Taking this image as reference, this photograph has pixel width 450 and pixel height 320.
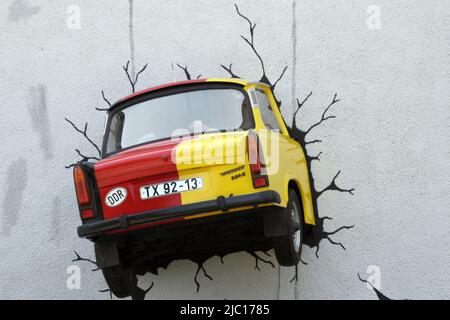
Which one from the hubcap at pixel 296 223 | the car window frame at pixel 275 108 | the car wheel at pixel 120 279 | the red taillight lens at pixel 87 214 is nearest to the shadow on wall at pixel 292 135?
the car window frame at pixel 275 108

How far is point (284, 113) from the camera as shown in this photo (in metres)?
7.39

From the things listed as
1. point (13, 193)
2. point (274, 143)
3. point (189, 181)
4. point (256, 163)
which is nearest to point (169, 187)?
point (189, 181)

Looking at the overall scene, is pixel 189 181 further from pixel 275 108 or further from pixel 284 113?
pixel 284 113

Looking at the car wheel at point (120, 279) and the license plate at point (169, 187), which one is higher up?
the license plate at point (169, 187)

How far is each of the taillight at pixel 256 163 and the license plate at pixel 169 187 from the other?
0.41m

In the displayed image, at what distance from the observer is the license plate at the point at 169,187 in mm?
5410

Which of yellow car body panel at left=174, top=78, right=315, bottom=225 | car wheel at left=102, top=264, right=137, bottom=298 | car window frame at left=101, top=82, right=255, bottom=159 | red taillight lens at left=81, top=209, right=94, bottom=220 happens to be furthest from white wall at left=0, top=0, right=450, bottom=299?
red taillight lens at left=81, top=209, right=94, bottom=220

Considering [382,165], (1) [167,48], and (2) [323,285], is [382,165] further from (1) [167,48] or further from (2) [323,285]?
(1) [167,48]

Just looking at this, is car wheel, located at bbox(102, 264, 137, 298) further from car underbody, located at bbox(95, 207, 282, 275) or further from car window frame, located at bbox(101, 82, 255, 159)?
car window frame, located at bbox(101, 82, 255, 159)

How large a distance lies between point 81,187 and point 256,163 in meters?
1.41

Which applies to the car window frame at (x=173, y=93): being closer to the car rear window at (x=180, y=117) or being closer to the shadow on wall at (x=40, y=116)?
the car rear window at (x=180, y=117)

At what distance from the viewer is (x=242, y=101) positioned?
6.09 metres

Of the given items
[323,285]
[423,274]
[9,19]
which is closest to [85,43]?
[9,19]

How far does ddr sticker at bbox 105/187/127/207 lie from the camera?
5539 millimetres
